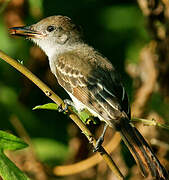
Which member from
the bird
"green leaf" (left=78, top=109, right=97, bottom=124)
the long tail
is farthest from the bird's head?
the long tail

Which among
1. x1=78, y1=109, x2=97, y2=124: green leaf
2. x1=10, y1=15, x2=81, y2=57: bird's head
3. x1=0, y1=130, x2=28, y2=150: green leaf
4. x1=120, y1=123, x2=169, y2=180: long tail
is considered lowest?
x1=120, y1=123, x2=169, y2=180: long tail

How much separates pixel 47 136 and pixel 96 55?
1.26 m

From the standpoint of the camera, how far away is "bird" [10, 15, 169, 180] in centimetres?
297

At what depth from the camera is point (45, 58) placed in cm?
497

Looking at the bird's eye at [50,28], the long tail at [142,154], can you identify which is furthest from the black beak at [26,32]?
the long tail at [142,154]

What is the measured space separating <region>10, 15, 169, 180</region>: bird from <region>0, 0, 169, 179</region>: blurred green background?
0.33 m

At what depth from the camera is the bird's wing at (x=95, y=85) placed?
3.34 meters

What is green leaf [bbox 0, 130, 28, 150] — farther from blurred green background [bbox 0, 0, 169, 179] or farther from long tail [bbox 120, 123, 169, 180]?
blurred green background [bbox 0, 0, 169, 179]

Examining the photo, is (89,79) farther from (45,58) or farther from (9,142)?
(45,58)

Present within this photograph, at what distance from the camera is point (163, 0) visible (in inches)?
166

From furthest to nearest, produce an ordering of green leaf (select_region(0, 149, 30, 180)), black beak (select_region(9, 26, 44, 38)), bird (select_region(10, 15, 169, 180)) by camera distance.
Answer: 1. black beak (select_region(9, 26, 44, 38))
2. bird (select_region(10, 15, 169, 180))
3. green leaf (select_region(0, 149, 30, 180))

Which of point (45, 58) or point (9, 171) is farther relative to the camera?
point (45, 58)

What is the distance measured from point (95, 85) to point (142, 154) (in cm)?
88

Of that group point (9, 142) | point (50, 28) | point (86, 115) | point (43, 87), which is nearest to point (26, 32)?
point (50, 28)
